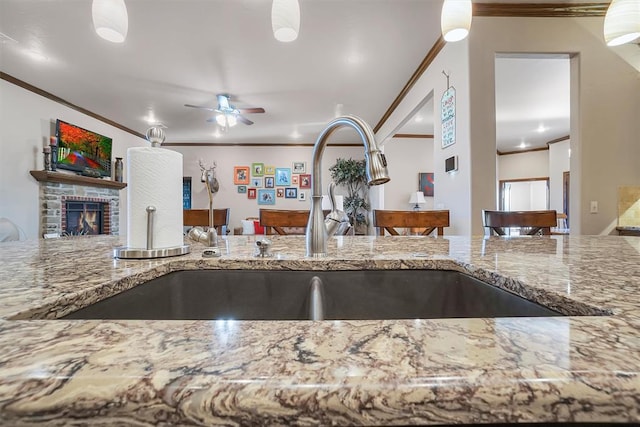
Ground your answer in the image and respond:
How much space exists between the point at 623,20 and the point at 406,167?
4619mm

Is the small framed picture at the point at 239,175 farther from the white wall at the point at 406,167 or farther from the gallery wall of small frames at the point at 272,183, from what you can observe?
the white wall at the point at 406,167

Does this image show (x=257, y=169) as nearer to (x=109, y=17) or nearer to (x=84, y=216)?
(x=84, y=216)

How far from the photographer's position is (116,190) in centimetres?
532

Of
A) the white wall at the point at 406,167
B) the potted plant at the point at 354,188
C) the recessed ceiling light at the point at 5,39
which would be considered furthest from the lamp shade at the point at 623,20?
the recessed ceiling light at the point at 5,39

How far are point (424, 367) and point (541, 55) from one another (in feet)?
10.5

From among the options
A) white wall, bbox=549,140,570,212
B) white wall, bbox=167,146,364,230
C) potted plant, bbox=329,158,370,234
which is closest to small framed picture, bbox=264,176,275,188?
white wall, bbox=167,146,364,230

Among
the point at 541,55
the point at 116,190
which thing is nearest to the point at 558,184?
the point at 541,55

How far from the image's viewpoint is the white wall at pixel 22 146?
138 inches

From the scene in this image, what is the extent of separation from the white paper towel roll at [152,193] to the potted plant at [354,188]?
5.53 metres

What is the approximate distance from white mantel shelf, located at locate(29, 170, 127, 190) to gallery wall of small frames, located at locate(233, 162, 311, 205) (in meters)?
2.39

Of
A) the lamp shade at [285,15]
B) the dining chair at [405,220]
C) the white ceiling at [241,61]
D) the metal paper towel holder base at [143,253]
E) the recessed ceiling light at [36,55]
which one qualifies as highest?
the recessed ceiling light at [36,55]

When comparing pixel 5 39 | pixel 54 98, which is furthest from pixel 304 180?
pixel 5 39

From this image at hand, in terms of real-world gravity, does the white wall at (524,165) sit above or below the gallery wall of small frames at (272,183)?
above

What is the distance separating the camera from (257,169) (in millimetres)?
6734
